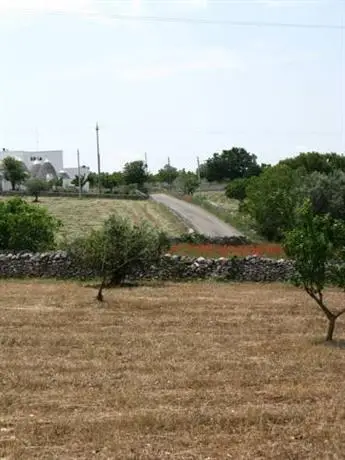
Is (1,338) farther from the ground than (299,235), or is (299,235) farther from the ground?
(299,235)

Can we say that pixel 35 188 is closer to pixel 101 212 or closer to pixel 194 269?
pixel 101 212

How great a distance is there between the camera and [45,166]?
140000mm

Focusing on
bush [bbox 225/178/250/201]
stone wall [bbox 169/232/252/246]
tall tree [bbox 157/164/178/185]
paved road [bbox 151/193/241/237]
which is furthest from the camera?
tall tree [bbox 157/164/178/185]

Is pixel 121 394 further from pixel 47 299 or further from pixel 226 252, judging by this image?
pixel 226 252

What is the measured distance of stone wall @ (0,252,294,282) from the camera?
2505cm

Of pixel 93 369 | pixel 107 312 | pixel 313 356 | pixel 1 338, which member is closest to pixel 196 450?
pixel 93 369

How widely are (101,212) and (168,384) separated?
55.3 m

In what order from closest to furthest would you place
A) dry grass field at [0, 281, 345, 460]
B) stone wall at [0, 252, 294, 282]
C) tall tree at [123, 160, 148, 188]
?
dry grass field at [0, 281, 345, 460] < stone wall at [0, 252, 294, 282] < tall tree at [123, 160, 148, 188]

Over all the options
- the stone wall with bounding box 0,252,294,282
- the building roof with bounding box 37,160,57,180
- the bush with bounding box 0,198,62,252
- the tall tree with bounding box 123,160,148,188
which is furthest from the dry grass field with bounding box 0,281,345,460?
the building roof with bounding box 37,160,57,180

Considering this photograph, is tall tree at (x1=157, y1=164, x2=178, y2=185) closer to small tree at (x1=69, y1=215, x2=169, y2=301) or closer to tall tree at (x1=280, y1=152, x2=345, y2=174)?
tall tree at (x1=280, y1=152, x2=345, y2=174)

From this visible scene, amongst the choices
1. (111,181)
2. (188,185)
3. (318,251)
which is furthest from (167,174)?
(318,251)

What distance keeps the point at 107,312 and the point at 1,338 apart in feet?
12.6

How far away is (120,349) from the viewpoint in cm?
1140

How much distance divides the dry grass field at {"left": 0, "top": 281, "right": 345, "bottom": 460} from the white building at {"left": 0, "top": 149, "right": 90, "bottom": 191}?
95574mm
